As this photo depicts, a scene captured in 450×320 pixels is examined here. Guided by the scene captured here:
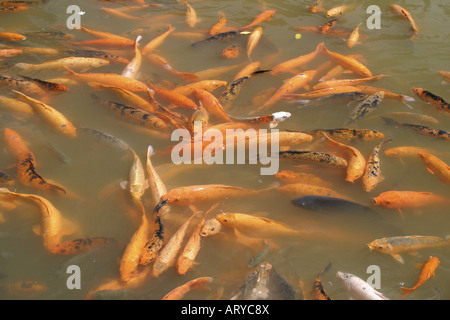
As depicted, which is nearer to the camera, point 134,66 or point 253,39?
point 134,66

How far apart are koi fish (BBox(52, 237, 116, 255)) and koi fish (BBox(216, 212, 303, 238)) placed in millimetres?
1098

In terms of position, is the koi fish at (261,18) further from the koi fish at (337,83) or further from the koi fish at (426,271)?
the koi fish at (426,271)

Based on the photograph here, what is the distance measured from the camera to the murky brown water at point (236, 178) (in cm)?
347

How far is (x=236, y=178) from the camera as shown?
14.2 ft

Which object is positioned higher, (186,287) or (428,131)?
(428,131)

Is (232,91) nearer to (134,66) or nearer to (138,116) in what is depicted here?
(138,116)

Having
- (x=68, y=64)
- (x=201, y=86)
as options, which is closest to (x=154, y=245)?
(x=201, y=86)

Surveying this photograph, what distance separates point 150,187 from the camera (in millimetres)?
4113

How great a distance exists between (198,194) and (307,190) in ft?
3.66

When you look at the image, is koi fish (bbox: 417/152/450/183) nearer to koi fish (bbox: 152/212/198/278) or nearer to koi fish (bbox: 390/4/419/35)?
koi fish (bbox: 152/212/198/278)

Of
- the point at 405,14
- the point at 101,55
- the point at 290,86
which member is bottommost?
the point at 290,86

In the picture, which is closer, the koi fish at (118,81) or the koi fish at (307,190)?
the koi fish at (307,190)

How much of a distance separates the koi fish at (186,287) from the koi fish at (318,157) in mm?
1681

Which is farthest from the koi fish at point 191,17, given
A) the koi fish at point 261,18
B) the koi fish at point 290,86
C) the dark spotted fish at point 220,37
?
the koi fish at point 290,86
